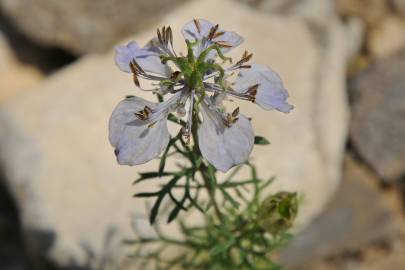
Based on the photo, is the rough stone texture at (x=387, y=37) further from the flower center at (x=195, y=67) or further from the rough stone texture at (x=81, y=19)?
the flower center at (x=195, y=67)

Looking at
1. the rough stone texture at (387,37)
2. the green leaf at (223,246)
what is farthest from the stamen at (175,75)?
the rough stone texture at (387,37)

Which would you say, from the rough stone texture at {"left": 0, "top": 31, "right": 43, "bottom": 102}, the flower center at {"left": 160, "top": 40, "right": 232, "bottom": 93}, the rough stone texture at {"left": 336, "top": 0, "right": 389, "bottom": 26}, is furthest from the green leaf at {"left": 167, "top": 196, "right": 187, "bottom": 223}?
the rough stone texture at {"left": 336, "top": 0, "right": 389, "bottom": 26}

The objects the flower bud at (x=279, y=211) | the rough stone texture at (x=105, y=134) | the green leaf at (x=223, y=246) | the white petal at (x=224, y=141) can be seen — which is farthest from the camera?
the rough stone texture at (x=105, y=134)

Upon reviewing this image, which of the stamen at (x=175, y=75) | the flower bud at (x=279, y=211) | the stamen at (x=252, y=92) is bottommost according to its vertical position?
the flower bud at (x=279, y=211)

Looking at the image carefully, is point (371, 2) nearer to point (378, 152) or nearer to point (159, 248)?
point (378, 152)

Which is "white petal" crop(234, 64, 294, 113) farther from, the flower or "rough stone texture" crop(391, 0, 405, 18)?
"rough stone texture" crop(391, 0, 405, 18)

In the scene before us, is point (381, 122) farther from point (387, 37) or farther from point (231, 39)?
point (231, 39)
